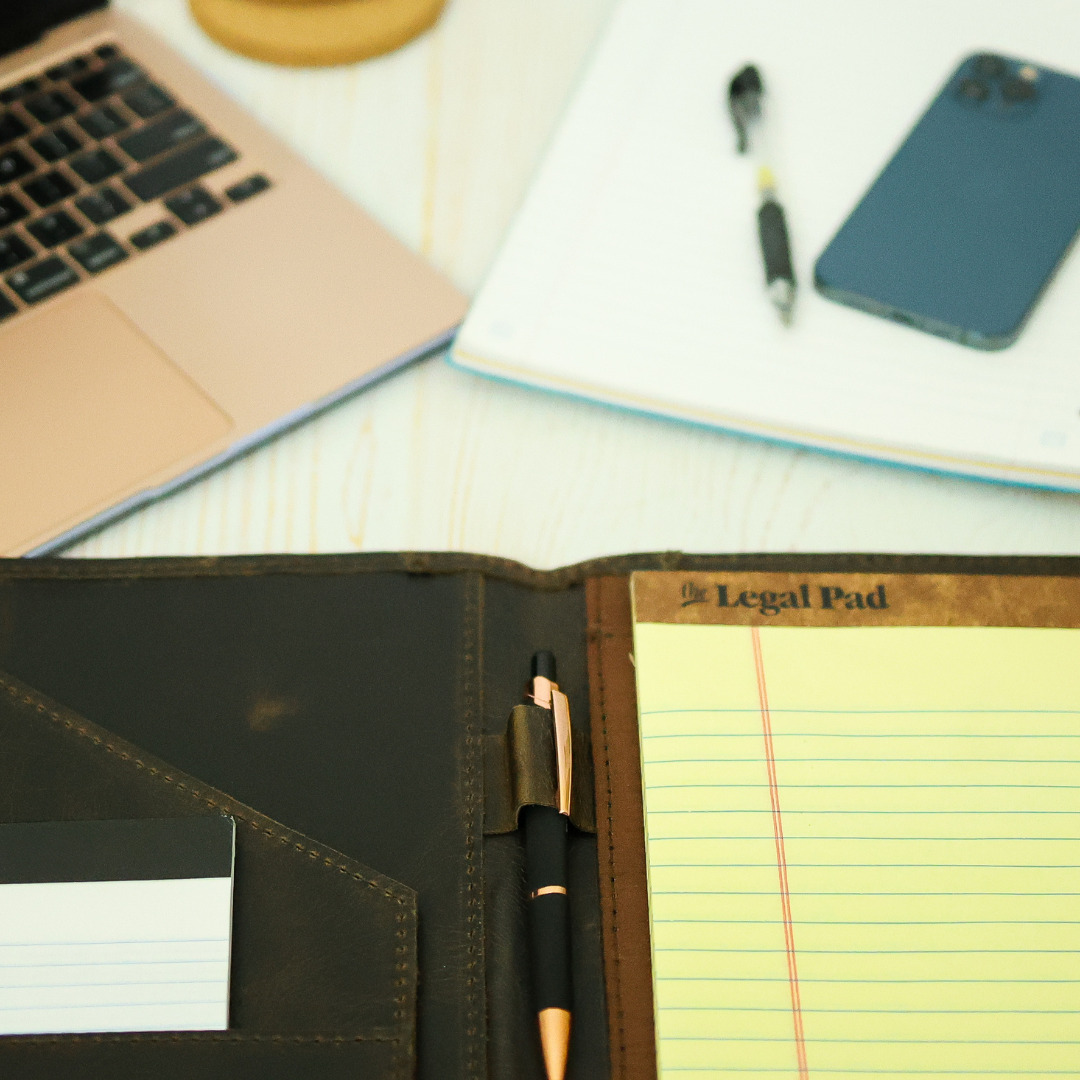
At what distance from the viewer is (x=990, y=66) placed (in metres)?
0.76

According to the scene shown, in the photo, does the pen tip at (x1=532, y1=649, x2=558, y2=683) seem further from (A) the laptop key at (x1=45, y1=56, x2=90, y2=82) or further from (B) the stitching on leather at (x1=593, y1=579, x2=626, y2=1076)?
(A) the laptop key at (x1=45, y1=56, x2=90, y2=82)

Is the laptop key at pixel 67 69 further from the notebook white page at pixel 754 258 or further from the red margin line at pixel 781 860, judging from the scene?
the red margin line at pixel 781 860

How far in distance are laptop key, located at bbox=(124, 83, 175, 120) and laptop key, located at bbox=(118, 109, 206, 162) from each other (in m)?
0.01

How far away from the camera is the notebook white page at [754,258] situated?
640mm

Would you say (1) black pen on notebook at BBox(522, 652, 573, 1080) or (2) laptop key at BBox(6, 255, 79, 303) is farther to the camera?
(2) laptop key at BBox(6, 255, 79, 303)

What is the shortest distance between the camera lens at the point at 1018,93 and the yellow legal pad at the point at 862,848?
16.6 inches

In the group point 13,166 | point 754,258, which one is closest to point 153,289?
point 13,166

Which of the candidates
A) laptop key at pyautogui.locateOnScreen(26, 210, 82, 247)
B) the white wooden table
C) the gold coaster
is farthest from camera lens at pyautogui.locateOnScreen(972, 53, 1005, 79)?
laptop key at pyautogui.locateOnScreen(26, 210, 82, 247)

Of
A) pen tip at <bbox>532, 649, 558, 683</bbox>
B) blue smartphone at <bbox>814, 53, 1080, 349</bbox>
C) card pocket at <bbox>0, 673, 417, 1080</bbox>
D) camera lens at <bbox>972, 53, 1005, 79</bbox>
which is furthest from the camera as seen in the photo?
camera lens at <bbox>972, 53, 1005, 79</bbox>

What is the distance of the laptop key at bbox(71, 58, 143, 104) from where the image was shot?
78cm

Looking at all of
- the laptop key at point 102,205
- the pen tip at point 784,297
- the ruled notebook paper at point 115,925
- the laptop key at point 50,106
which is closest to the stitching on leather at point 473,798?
the ruled notebook paper at point 115,925

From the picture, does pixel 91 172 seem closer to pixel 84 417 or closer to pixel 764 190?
pixel 84 417

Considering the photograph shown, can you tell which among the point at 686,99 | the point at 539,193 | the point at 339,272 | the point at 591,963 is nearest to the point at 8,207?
the point at 339,272

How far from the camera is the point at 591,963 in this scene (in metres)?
0.48
